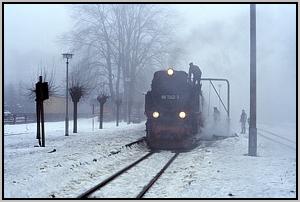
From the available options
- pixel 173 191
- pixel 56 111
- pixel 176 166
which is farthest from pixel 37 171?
pixel 56 111

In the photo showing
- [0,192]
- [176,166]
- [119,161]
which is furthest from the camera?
[119,161]

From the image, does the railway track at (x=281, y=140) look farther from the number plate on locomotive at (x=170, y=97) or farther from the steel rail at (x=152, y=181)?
the steel rail at (x=152, y=181)

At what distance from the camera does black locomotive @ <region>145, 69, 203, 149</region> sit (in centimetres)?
1980

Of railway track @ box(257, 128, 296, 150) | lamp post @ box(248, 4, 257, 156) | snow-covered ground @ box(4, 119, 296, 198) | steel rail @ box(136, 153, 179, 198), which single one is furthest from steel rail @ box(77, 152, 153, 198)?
railway track @ box(257, 128, 296, 150)

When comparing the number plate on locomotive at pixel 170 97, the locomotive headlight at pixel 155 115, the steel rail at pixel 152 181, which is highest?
the number plate on locomotive at pixel 170 97

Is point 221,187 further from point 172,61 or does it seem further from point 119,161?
point 172,61

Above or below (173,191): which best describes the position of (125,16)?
above

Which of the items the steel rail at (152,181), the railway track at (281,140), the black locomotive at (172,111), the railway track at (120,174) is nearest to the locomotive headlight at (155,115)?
the black locomotive at (172,111)

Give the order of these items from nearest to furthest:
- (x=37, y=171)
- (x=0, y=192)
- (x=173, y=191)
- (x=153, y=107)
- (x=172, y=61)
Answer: (x=0, y=192) < (x=173, y=191) < (x=37, y=171) < (x=153, y=107) < (x=172, y=61)

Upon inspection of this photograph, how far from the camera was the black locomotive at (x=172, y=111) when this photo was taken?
779 inches

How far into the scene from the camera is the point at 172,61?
143ft

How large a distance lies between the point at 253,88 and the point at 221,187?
6708 millimetres

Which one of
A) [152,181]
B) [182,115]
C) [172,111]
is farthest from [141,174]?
[172,111]

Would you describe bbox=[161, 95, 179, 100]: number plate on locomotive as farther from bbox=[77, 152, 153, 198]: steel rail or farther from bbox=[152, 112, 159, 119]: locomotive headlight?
bbox=[77, 152, 153, 198]: steel rail
